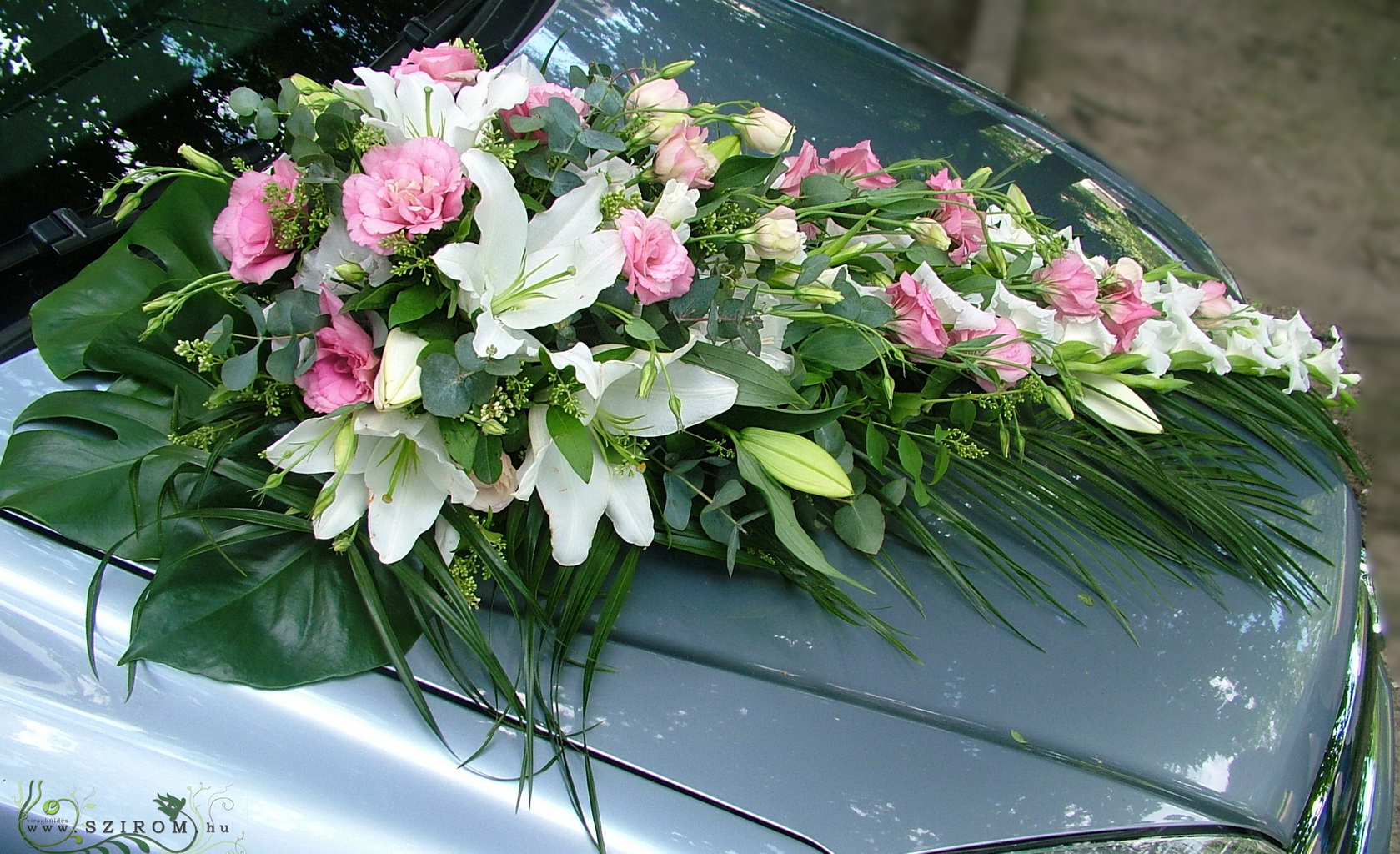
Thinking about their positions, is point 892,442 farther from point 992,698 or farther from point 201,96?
point 201,96

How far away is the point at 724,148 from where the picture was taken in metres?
1.25

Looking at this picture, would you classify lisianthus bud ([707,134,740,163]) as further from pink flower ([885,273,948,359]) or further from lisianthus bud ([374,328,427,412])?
lisianthus bud ([374,328,427,412])

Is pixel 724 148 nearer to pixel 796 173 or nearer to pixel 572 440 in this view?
pixel 796 173

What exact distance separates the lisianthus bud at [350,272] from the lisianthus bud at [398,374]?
0.07m

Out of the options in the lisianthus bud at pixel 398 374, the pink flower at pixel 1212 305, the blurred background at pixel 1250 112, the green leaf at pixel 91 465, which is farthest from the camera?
the blurred background at pixel 1250 112

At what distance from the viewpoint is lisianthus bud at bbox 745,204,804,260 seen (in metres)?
1.16

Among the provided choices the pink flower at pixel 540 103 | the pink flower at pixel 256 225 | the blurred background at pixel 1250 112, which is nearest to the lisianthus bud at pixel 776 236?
the pink flower at pixel 540 103

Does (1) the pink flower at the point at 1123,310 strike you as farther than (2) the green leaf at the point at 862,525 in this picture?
Yes

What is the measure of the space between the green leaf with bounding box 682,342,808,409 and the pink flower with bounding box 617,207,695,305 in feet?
0.32

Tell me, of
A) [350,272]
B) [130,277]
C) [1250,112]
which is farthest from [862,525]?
[1250,112]

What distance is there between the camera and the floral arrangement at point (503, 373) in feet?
3.39

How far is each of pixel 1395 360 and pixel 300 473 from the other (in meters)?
4.06

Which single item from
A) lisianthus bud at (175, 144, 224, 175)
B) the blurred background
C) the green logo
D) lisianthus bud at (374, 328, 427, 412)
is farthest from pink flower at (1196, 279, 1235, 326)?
the blurred background

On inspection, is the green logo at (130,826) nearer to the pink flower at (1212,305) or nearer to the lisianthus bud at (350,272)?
the lisianthus bud at (350,272)
